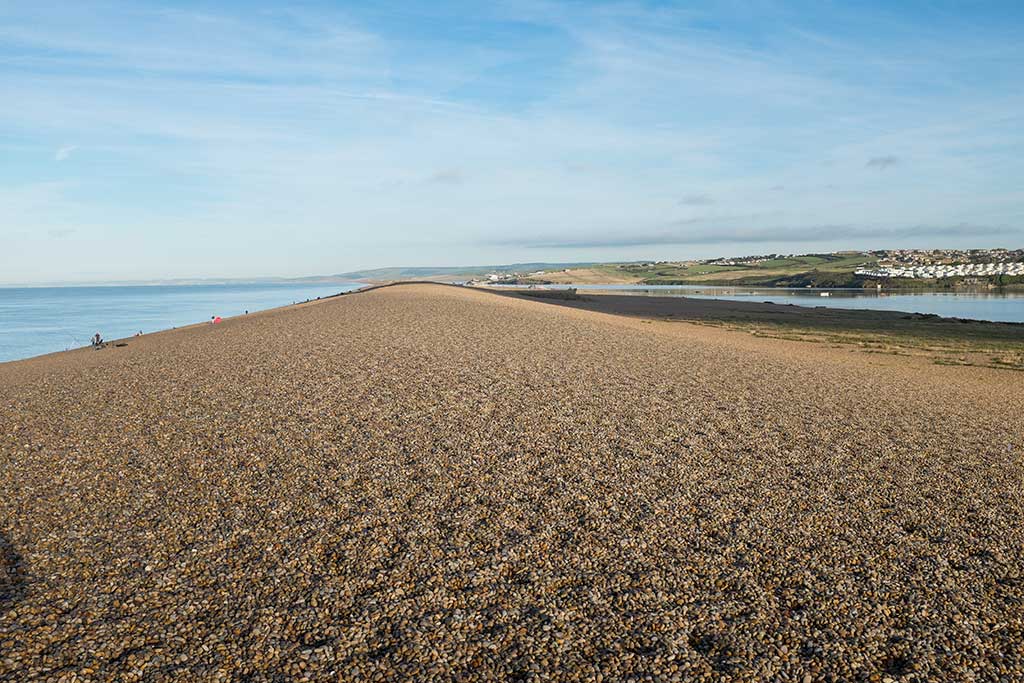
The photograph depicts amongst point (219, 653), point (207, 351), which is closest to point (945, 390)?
point (219, 653)

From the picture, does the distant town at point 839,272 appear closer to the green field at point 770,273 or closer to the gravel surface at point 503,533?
the green field at point 770,273

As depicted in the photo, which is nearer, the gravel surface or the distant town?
the gravel surface

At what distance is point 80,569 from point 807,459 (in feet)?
28.9

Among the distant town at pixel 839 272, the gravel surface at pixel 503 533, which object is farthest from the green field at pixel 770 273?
the gravel surface at pixel 503 533

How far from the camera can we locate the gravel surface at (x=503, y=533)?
4895 millimetres

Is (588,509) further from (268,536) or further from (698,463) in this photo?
(268,536)

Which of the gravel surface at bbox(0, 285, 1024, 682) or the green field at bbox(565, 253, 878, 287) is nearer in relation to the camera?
the gravel surface at bbox(0, 285, 1024, 682)

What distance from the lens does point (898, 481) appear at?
8.74m

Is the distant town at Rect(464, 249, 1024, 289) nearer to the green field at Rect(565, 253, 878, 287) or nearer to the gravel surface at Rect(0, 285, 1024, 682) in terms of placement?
the green field at Rect(565, 253, 878, 287)

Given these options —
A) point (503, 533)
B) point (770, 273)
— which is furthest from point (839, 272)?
point (503, 533)

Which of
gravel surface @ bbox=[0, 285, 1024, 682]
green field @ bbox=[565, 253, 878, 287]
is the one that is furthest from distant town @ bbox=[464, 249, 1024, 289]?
gravel surface @ bbox=[0, 285, 1024, 682]

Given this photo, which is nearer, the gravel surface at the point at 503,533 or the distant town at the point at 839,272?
the gravel surface at the point at 503,533

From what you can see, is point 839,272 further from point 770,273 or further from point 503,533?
point 503,533

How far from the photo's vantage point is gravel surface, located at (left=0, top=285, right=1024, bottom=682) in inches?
193
